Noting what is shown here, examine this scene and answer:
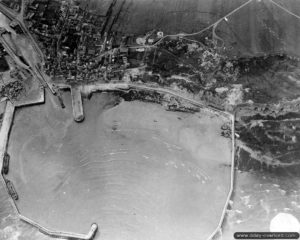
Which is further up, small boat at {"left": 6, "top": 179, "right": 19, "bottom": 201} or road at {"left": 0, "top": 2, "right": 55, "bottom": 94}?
road at {"left": 0, "top": 2, "right": 55, "bottom": 94}

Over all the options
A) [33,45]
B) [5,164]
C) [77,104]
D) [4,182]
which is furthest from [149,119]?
[4,182]

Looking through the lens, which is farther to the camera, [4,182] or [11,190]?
[4,182]

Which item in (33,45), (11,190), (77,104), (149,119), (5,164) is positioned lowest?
(11,190)

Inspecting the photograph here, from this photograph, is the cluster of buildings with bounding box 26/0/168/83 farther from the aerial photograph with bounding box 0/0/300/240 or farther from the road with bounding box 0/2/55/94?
the road with bounding box 0/2/55/94

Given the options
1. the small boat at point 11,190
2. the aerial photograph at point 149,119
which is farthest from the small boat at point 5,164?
the small boat at point 11,190

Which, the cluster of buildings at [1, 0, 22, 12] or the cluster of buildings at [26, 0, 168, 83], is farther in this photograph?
the cluster of buildings at [1, 0, 22, 12]

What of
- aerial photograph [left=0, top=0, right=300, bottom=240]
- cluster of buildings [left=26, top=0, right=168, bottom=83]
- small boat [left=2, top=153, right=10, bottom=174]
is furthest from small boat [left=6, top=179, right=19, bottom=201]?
cluster of buildings [left=26, top=0, right=168, bottom=83]

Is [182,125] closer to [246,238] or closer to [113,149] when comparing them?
[113,149]

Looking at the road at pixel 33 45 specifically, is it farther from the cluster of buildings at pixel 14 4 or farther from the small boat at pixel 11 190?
the small boat at pixel 11 190

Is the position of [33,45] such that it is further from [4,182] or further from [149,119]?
[149,119]
